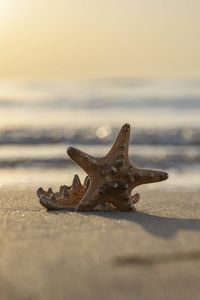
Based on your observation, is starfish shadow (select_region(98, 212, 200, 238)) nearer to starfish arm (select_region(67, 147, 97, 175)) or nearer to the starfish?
the starfish

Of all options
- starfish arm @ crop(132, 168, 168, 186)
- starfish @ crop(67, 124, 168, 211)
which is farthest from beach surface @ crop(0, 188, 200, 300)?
starfish arm @ crop(132, 168, 168, 186)

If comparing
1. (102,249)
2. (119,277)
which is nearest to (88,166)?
(102,249)

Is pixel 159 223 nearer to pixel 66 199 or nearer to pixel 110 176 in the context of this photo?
pixel 110 176

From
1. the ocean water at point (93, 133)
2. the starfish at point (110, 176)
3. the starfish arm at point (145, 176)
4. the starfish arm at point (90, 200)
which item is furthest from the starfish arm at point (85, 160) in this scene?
the ocean water at point (93, 133)

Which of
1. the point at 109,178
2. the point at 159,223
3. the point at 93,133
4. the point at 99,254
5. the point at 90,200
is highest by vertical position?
the point at 93,133

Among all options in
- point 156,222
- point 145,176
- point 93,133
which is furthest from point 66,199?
point 93,133

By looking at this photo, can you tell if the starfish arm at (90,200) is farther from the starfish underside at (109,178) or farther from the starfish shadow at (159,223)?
the starfish shadow at (159,223)
